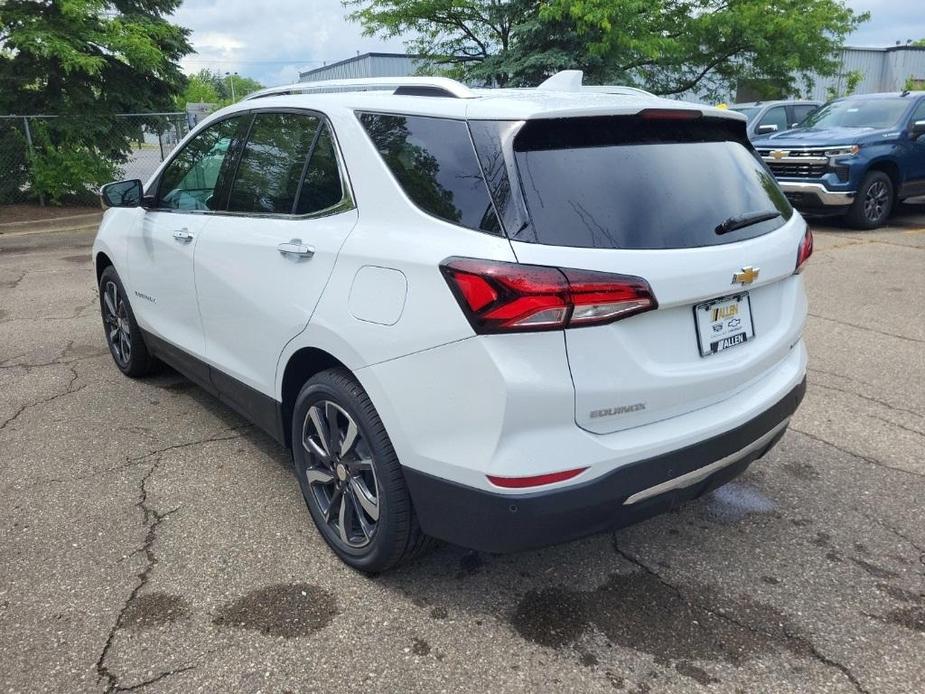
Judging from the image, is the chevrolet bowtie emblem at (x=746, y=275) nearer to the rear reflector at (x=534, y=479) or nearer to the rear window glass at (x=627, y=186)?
the rear window glass at (x=627, y=186)

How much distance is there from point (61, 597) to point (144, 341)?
2.27 metres

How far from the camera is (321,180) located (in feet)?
9.95

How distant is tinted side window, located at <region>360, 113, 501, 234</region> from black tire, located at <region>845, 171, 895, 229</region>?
10392mm

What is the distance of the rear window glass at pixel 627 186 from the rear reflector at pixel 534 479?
67 centimetres

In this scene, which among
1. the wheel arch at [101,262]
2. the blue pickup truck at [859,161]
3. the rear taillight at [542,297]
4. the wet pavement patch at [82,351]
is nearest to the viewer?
the rear taillight at [542,297]

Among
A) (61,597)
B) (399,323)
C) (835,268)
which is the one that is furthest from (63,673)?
(835,268)

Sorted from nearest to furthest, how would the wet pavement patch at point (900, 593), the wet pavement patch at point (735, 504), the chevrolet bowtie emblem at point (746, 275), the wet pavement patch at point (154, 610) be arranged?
1. the chevrolet bowtie emblem at point (746, 275)
2. the wet pavement patch at point (154, 610)
3. the wet pavement patch at point (900, 593)
4. the wet pavement patch at point (735, 504)

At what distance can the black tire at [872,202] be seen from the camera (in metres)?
11.3

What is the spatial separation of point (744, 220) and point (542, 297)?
0.98 m

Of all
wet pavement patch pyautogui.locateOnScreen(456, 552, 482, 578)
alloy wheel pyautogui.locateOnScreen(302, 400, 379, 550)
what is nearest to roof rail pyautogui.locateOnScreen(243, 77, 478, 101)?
alloy wheel pyautogui.locateOnScreen(302, 400, 379, 550)

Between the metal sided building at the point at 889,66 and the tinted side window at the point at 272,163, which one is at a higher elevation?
the metal sided building at the point at 889,66

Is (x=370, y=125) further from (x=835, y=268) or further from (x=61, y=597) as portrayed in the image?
(x=835, y=268)

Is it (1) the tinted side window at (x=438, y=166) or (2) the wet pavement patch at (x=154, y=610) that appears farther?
(2) the wet pavement patch at (x=154, y=610)

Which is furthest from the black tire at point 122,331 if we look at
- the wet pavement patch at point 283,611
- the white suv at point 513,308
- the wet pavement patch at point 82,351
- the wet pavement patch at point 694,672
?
the wet pavement patch at point 694,672
